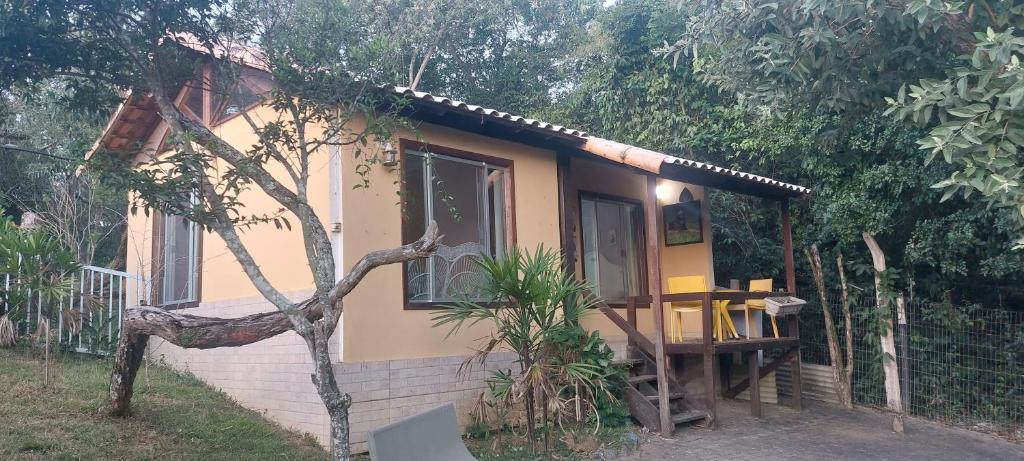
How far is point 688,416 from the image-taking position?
8266 mm

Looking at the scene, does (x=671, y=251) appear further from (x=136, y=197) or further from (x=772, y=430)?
(x=136, y=197)

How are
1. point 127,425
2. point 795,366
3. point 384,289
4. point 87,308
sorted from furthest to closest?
point 795,366, point 87,308, point 384,289, point 127,425

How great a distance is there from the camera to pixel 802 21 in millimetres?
6129

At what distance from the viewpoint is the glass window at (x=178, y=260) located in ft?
29.9

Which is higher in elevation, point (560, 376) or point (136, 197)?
point (136, 197)

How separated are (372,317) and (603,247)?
4460 mm

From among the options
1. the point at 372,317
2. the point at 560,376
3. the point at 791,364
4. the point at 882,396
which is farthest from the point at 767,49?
the point at 882,396

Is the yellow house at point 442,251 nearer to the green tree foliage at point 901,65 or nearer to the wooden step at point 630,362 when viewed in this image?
the wooden step at point 630,362

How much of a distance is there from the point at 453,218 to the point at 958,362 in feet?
22.3

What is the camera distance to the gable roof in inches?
265

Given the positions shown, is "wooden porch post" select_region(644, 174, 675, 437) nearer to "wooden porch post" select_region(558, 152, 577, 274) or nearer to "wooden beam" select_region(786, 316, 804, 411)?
"wooden porch post" select_region(558, 152, 577, 274)

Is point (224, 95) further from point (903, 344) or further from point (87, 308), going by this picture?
point (903, 344)

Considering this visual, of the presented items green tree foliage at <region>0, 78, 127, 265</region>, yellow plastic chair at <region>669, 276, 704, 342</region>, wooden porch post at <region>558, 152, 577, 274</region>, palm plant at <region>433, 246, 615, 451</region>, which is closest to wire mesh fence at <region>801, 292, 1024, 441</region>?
yellow plastic chair at <region>669, 276, 704, 342</region>

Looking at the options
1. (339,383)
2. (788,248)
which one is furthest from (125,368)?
(788,248)
